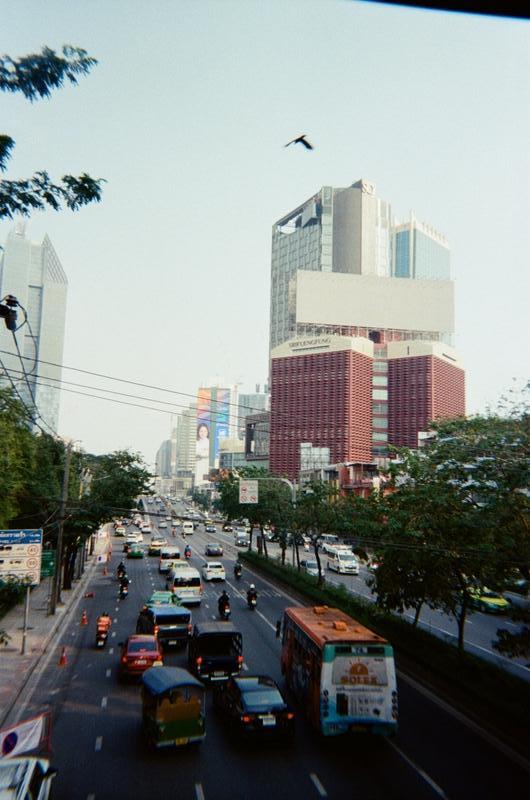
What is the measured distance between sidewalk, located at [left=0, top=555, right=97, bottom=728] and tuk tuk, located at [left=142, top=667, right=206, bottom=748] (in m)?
5.97

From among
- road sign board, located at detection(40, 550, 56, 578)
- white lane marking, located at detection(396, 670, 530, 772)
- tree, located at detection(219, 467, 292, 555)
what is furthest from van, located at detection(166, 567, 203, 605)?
white lane marking, located at detection(396, 670, 530, 772)

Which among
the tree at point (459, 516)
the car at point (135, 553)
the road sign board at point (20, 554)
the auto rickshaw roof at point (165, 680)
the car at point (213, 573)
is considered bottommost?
the car at point (135, 553)

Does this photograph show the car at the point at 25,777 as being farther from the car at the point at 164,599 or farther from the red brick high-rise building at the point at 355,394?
the red brick high-rise building at the point at 355,394

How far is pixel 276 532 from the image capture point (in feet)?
171

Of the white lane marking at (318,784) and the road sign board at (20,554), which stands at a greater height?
the road sign board at (20,554)

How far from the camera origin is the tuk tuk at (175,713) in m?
15.0

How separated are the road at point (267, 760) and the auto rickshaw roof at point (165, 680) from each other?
163cm

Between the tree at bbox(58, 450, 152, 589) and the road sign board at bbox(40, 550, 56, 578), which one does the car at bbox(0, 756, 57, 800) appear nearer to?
the road sign board at bbox(40, 550, 56, 578)

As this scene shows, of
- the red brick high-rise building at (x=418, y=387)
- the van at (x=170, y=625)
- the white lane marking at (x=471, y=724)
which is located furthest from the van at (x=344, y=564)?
the red brick high-rise building at (x=418, y=387)

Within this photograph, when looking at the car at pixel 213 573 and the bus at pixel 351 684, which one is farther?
the car at pixel 213 573

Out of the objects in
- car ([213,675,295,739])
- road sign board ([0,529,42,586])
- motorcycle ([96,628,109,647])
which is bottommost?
motorcycle ([96,628,109,647])

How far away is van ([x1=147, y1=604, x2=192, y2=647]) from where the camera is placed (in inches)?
1070

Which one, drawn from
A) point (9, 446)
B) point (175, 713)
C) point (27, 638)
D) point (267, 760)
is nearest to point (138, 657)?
point (175, 713)

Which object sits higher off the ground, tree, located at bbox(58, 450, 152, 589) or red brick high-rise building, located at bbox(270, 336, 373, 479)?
red brick high-rise building, located at bbox(270, 336, 373, 479)
